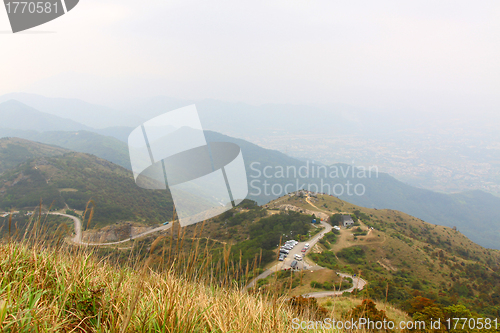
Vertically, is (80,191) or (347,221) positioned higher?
(80,191)

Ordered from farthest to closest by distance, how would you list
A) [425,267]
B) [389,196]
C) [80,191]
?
[389,196], [80,191], [425,267]

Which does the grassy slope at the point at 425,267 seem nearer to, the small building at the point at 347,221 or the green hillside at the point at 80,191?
the small building at the point at 347,221

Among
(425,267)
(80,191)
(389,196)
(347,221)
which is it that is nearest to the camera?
(425,267)

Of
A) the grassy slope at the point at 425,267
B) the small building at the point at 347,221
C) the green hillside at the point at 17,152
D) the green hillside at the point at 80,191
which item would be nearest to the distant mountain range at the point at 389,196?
the green hillside at the point at 17,152

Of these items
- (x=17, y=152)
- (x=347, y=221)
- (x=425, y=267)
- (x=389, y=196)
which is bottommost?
(x=389, y=196)

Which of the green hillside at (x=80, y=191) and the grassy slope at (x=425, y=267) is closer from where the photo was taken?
the grassy slope at (x=425, y=267)

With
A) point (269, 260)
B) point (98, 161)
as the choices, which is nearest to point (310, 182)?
point (98, 161)

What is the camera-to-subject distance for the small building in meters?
45.2

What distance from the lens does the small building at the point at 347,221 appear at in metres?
45.2

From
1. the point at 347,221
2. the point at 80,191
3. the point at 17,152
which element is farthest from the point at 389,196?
the point at 17,152

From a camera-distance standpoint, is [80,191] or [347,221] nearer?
[347,221]

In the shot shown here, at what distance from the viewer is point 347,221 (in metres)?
45.7

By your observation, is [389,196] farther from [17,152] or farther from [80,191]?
[17,152]

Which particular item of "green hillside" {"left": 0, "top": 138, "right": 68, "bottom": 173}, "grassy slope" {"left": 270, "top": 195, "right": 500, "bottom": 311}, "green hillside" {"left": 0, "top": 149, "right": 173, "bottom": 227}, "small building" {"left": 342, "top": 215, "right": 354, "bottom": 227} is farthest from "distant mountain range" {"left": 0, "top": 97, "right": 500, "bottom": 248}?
"grassy slope" {"left": 270, "top": 195, "right": 500, "bottom": 311}
